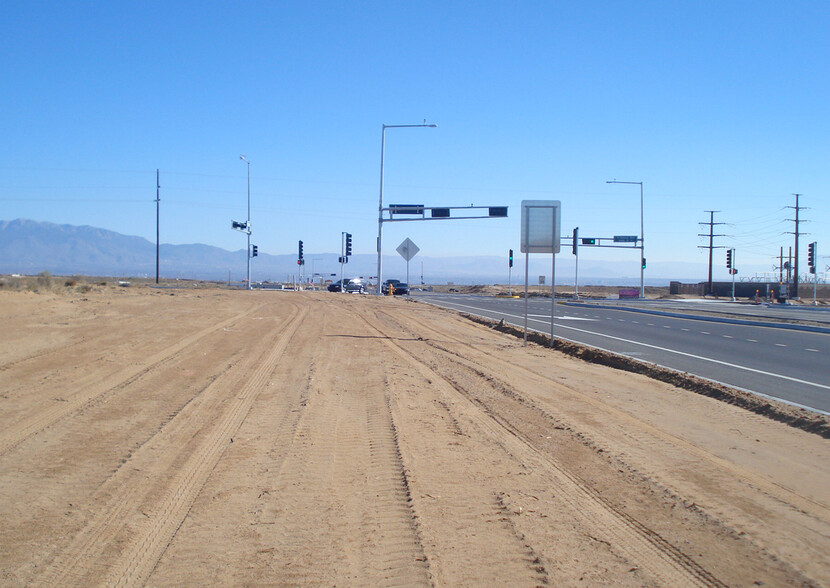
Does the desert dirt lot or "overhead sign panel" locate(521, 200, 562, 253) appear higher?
"overhead sign panel" locate(521, 200, 562, 253)

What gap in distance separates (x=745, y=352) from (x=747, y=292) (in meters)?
72.8

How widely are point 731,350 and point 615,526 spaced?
15477mm

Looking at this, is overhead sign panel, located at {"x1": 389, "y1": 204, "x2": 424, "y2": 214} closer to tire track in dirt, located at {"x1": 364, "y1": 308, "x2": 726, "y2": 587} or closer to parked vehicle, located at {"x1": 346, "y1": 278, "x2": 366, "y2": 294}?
parked vehicle, located at {"x1": 346, "y1": 278, "x2": 366, "y2": 294}

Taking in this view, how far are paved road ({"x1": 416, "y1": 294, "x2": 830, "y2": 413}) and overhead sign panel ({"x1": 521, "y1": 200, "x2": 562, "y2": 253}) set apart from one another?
344cm

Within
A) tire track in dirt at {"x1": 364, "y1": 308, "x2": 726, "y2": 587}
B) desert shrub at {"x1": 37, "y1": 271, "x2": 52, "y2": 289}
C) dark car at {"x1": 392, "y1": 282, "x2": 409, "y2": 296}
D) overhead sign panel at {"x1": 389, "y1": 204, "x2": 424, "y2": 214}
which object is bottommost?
tire track in dirt at {"x1": 364, "y1": 308, "x2": 726, "y2": 587}

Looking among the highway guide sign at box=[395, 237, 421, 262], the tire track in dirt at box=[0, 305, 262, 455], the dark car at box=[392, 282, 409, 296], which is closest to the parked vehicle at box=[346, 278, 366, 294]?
the dark car at box=[392, 282, 409, 296]

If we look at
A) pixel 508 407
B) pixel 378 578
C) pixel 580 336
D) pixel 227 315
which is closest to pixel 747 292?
pixel 580 336

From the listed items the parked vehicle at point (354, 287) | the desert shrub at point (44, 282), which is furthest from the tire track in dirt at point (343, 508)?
the parked vehicle at point (354, 287)

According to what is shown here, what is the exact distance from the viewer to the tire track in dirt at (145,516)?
4.28m

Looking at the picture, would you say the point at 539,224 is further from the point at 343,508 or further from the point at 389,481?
the point at 343,508

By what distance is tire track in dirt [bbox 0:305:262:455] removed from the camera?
7.15m

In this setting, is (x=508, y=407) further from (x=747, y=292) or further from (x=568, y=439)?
(x=747, y=292)

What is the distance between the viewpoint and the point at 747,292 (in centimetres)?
8325

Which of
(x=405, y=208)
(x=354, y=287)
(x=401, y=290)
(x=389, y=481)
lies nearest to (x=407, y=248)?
(x=405, y=208)
